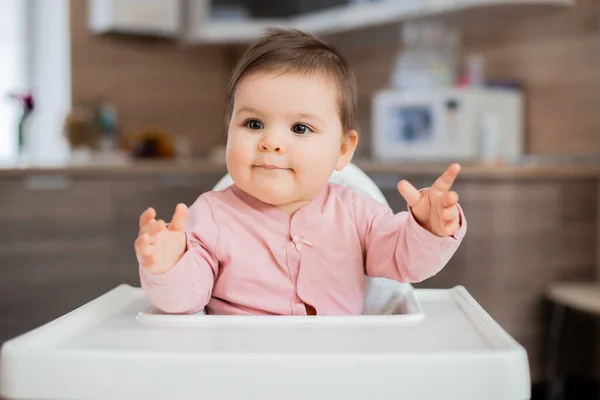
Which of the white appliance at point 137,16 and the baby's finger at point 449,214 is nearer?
the baby's finger at point 449,214

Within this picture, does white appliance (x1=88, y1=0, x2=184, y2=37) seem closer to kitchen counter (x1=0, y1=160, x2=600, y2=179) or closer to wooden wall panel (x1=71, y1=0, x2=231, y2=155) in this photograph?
wooden wall panel (x1=71, y1=0, x2=231, y2=155)

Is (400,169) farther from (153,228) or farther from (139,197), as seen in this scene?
(153,228)

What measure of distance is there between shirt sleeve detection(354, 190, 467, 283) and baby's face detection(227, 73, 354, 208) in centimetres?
11

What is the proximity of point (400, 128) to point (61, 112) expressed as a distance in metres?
1.51

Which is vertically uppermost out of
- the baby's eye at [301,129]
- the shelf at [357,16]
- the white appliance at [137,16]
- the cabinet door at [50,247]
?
the white appliance at [137,16]

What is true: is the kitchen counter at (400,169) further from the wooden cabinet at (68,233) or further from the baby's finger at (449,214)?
the baby's finger at (449,214)

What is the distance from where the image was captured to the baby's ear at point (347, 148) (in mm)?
1016

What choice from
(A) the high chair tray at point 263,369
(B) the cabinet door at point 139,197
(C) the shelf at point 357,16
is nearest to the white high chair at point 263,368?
(A) the high chair tray at point 263,369

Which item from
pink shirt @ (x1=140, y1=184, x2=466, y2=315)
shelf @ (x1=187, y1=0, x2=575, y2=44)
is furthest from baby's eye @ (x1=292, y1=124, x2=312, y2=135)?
shelf @ (x1=187, y1=0, x2=575, y2=44)

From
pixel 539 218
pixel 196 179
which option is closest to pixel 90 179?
pixel 196 179

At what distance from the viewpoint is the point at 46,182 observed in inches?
96.7

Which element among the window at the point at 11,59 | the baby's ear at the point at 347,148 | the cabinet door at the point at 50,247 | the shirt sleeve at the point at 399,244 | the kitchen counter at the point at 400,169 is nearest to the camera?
the shirt sleeve at the point at 399,244

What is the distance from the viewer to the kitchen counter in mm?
2252

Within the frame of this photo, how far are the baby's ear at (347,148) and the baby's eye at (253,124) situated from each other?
132 millimetres
